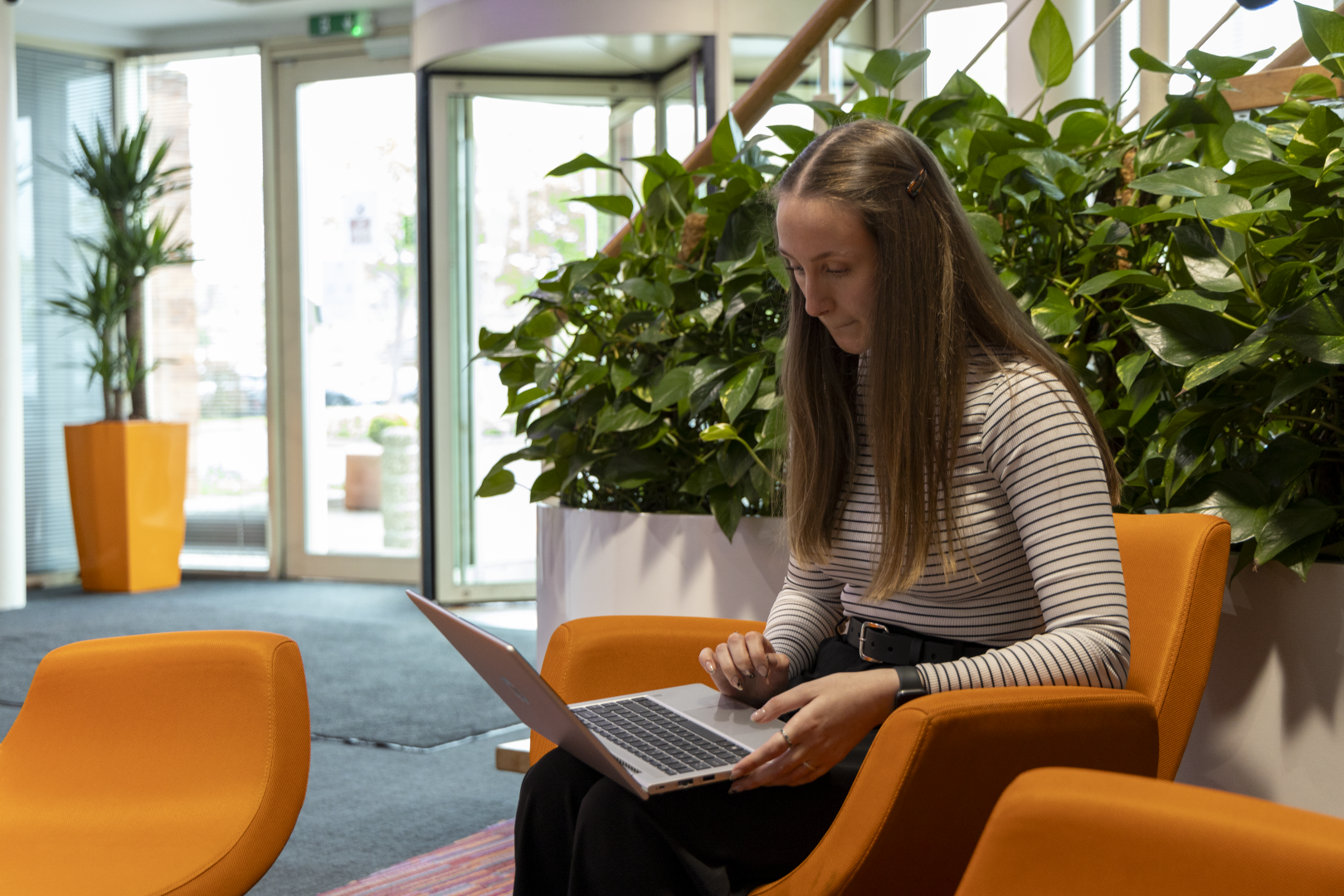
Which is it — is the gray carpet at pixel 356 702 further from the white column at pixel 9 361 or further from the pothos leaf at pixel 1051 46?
the pothos leaf at pixel 1051 46

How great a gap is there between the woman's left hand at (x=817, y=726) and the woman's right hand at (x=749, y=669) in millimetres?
174

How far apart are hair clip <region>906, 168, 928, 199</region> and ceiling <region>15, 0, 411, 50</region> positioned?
506cm

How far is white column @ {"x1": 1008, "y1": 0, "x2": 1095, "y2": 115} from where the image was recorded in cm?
401

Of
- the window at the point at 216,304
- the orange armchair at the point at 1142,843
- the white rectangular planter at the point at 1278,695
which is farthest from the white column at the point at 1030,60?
the window at the point at 216,304

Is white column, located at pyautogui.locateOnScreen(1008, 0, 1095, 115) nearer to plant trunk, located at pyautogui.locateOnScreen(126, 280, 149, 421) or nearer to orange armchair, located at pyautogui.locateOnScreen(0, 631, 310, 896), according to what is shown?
orange armchair, located at pyautogui.locateOnScreen(0, 631, 310, 896)

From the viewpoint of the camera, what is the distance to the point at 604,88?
521 centimetres

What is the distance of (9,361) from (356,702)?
2.99m

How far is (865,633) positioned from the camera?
136 centimetres

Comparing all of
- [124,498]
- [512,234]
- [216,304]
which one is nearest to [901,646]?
[512,234]

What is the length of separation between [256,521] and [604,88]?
2.97m

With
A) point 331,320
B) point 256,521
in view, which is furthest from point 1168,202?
point 256,521

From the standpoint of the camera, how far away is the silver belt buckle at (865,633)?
1.34 metres

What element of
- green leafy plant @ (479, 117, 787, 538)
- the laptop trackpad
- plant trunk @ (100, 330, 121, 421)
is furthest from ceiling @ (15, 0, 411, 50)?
the laptop trackpad

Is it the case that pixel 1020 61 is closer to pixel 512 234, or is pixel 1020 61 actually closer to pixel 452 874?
pixel 512 234
